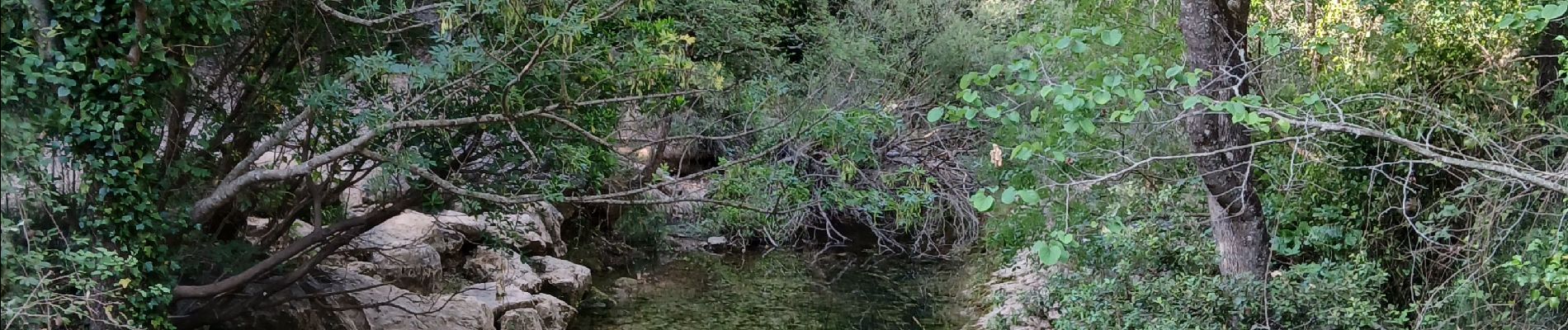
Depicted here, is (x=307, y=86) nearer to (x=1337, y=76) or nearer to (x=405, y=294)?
(x=405, y=294)

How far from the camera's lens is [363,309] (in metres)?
7.48

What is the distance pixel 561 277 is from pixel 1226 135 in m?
6.60

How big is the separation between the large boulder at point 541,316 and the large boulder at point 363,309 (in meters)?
0.27

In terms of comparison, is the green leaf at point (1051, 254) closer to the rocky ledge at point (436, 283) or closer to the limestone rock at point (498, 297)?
the rocky ledge at point (436, 283)

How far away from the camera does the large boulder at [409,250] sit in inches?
331

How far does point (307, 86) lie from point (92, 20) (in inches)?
42.4

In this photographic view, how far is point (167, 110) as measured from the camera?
5.52 metres

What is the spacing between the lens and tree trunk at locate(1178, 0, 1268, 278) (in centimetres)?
592

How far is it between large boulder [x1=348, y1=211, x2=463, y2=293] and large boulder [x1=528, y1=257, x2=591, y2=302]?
0.97m

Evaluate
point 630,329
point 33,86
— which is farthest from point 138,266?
point 630,329

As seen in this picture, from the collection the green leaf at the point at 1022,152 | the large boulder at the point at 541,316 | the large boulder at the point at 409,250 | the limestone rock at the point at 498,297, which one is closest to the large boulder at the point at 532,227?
the large boulder at the point at 409,250

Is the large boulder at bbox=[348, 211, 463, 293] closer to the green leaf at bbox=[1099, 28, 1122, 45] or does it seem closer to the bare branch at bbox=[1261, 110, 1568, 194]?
the green leaf at bbox=[1099, 28, 1122, 45]

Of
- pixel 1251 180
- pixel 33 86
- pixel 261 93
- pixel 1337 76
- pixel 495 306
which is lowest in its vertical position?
pixel 495 306

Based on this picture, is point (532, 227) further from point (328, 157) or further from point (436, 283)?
point (328, 157)
